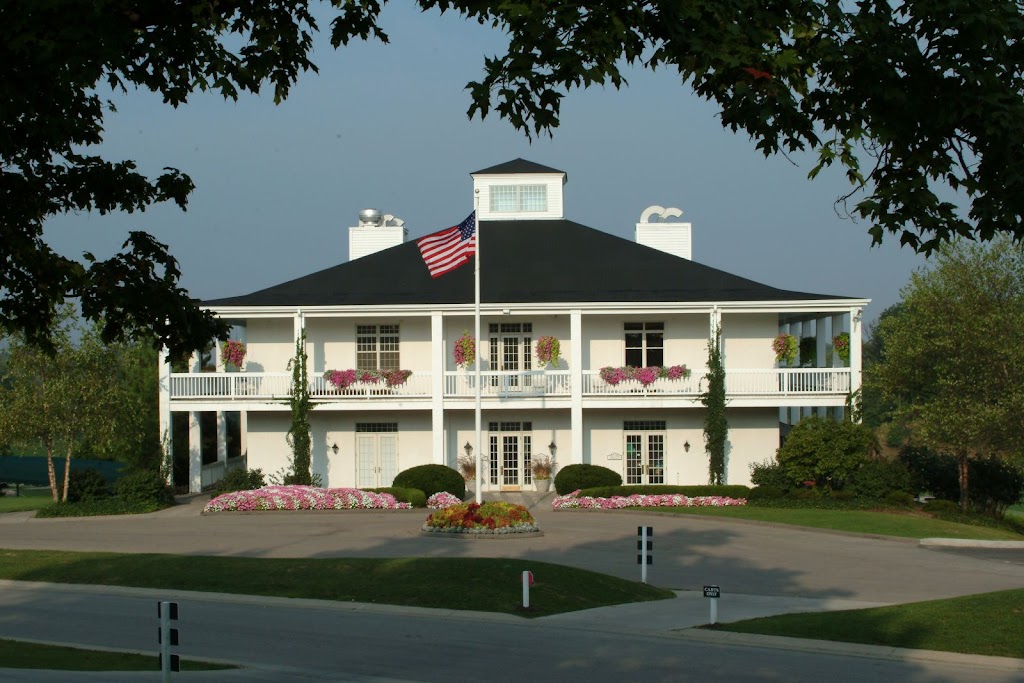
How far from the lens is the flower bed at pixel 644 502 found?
33188mm

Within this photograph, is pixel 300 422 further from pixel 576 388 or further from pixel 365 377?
pixel 576 388

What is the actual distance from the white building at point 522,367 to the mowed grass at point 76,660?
23036 mm

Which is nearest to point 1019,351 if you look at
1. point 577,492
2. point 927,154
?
point 577,492

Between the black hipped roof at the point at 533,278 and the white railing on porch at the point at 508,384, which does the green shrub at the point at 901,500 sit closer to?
the black hipped roof at the point at 533,278

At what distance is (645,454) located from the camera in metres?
38.7

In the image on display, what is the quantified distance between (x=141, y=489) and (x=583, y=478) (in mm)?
13179

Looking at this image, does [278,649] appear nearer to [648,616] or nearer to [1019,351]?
[648,616]

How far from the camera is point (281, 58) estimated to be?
995 cm

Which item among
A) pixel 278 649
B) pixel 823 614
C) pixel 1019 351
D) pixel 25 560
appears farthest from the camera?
pixel 1019 351

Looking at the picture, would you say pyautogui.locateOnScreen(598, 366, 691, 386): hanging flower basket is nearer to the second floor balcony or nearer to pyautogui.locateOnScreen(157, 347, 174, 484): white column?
the second floor balcony

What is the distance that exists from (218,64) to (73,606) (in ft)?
36.4

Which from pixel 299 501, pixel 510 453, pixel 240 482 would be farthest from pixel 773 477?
pixel 240 482

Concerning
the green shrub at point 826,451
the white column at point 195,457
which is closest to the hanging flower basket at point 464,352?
the white column at point 195,457

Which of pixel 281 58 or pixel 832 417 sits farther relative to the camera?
pixel 832 417
